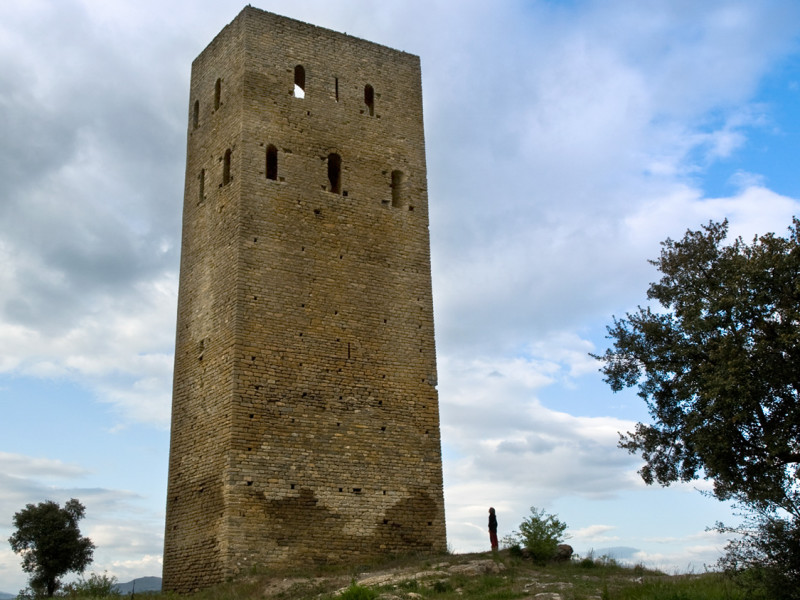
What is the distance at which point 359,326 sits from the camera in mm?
19109

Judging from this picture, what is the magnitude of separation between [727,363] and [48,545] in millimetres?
20234

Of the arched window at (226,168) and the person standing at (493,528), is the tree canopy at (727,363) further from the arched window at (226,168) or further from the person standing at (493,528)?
the arched window at (226,168)

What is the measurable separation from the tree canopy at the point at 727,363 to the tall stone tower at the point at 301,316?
4953 mm

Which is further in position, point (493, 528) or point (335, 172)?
point (335, 172)

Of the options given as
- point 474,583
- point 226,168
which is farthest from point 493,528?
point 226,168

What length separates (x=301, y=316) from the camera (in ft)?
60.8

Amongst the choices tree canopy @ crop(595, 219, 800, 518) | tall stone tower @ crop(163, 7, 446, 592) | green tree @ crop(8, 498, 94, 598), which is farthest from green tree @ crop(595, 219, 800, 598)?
green tree @ crop(8, 498, 94, 598)

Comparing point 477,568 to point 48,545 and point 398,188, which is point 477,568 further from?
point 48,545

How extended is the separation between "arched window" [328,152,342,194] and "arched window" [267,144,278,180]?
1.30 meters

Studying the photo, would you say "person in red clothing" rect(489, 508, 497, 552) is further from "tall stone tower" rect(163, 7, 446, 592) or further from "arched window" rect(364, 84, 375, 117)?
"arched window" rect(364, 84, 375, 117)

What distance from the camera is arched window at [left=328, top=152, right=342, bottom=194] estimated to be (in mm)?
20344

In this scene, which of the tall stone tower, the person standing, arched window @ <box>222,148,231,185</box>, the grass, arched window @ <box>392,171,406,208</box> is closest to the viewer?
the grass

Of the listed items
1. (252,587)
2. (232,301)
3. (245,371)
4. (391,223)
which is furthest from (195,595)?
(391,223)

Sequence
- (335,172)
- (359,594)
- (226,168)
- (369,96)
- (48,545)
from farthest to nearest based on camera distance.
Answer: (48,545) < (369,96) < (335,172) < (226,168) < (359,594)
